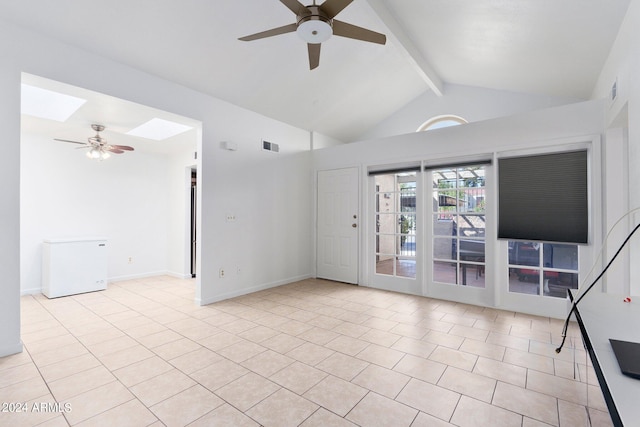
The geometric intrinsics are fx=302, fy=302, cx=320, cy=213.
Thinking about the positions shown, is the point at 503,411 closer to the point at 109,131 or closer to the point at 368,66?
the point at 368,66

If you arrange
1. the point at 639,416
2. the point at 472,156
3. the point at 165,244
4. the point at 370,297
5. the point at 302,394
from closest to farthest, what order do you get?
the point at 639,416, the point at 302,394, the point at 472,156, the point at 370,297, the point at 165,244

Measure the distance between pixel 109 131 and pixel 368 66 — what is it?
13.6ft

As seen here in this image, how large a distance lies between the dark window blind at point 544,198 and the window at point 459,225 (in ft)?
0.94

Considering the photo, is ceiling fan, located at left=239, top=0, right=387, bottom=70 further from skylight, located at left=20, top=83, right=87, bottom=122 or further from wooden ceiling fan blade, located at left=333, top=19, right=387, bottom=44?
skylight, located at left=20, top=83, right=87, bottom=122

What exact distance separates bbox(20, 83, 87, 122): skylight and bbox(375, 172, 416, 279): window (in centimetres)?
422

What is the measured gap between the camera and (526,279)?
3789 mm

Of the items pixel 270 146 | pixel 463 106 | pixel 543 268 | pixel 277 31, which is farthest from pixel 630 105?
pixel 270 146

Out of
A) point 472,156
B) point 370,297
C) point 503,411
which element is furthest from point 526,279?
point 503,411

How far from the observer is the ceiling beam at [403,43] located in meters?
3.38

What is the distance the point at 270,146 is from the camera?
16.8 feet

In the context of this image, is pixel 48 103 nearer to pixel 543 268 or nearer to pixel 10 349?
pixel 10 349

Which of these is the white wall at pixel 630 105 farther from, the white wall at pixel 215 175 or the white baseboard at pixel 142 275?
the white baseboard at pixel 142 275

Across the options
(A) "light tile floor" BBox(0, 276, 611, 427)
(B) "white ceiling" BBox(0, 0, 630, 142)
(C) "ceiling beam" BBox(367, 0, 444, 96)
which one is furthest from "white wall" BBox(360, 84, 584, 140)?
(A) "light tile floor" BBox(0, 276, 611, 427)

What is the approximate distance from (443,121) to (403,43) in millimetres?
2559
